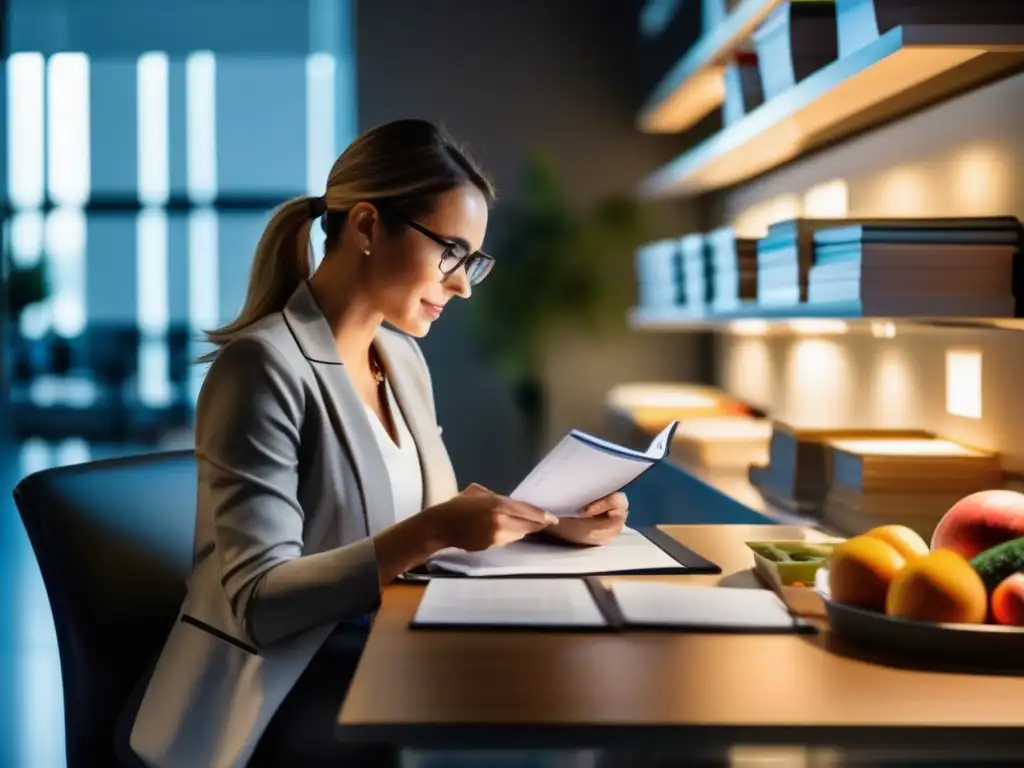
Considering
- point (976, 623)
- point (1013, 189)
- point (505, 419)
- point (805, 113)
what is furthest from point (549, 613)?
point (505, 419)

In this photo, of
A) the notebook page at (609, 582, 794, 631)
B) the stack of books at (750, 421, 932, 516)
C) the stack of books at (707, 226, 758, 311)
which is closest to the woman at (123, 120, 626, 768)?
A: the notebook page at (609, 582, 794, 631)

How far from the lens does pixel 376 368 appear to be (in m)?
2.01

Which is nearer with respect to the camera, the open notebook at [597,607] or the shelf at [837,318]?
the open notebook at [597,607]

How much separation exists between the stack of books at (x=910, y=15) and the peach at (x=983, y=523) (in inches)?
33.9

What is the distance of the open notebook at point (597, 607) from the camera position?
128cm

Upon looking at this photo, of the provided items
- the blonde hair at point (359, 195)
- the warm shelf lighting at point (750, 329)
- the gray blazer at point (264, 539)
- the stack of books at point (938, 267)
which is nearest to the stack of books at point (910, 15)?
the stack of books at point (938, 267)

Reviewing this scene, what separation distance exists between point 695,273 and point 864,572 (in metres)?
2.31

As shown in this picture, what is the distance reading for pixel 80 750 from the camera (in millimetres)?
1622

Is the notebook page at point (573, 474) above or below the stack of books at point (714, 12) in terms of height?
below

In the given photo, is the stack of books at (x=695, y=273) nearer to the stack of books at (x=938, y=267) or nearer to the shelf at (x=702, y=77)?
the shelf at (x=702, y=77)

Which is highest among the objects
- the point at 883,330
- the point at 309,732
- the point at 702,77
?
the point at 702,77

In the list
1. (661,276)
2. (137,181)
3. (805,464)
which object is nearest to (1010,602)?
(805,464)

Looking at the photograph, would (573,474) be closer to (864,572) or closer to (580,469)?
(580,469)

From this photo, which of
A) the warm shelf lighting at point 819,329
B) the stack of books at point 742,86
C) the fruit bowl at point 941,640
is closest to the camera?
the fruit bowl at point 941,640
